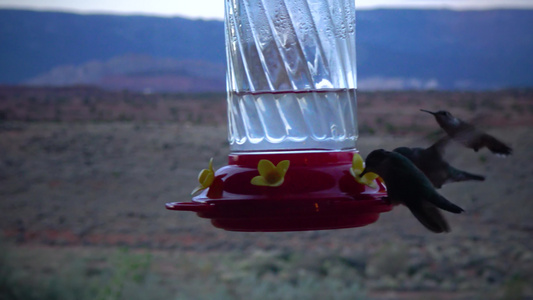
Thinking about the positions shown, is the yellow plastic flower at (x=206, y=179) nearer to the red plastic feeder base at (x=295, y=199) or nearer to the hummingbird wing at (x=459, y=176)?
the red plastic feeder base at (x=295, y=199)

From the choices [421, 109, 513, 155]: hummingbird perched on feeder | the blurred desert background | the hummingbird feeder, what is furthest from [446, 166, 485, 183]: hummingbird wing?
the blurred desert background

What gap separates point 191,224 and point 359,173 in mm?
20147

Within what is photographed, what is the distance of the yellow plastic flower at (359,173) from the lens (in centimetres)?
259

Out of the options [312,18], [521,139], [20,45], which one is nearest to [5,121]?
[20,45]

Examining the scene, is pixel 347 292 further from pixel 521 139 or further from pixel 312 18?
pixel 521 139

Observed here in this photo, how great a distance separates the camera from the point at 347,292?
40.8 feet

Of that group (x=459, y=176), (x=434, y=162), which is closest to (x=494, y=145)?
(x=459, y=176)

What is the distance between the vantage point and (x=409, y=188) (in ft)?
8.21

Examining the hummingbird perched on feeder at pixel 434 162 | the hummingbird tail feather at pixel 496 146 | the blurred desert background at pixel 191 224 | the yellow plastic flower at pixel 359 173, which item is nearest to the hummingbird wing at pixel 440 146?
the hummingbird perched on feeder at pixel 434 162

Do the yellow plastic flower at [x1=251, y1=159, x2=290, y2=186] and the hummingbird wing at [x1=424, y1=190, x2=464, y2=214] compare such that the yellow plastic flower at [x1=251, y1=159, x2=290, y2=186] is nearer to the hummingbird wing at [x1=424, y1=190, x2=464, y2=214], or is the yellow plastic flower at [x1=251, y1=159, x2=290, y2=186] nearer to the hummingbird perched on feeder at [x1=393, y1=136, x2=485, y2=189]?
the hummingbird wing at [x1=424, y1=190, x2=464, y2=214]

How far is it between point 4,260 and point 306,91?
41.6 ft

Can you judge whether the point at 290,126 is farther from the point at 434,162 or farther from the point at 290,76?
the point at 434,162

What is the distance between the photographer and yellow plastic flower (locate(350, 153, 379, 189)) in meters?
2.59

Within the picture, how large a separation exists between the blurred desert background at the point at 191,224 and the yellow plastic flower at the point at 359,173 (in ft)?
23.9
